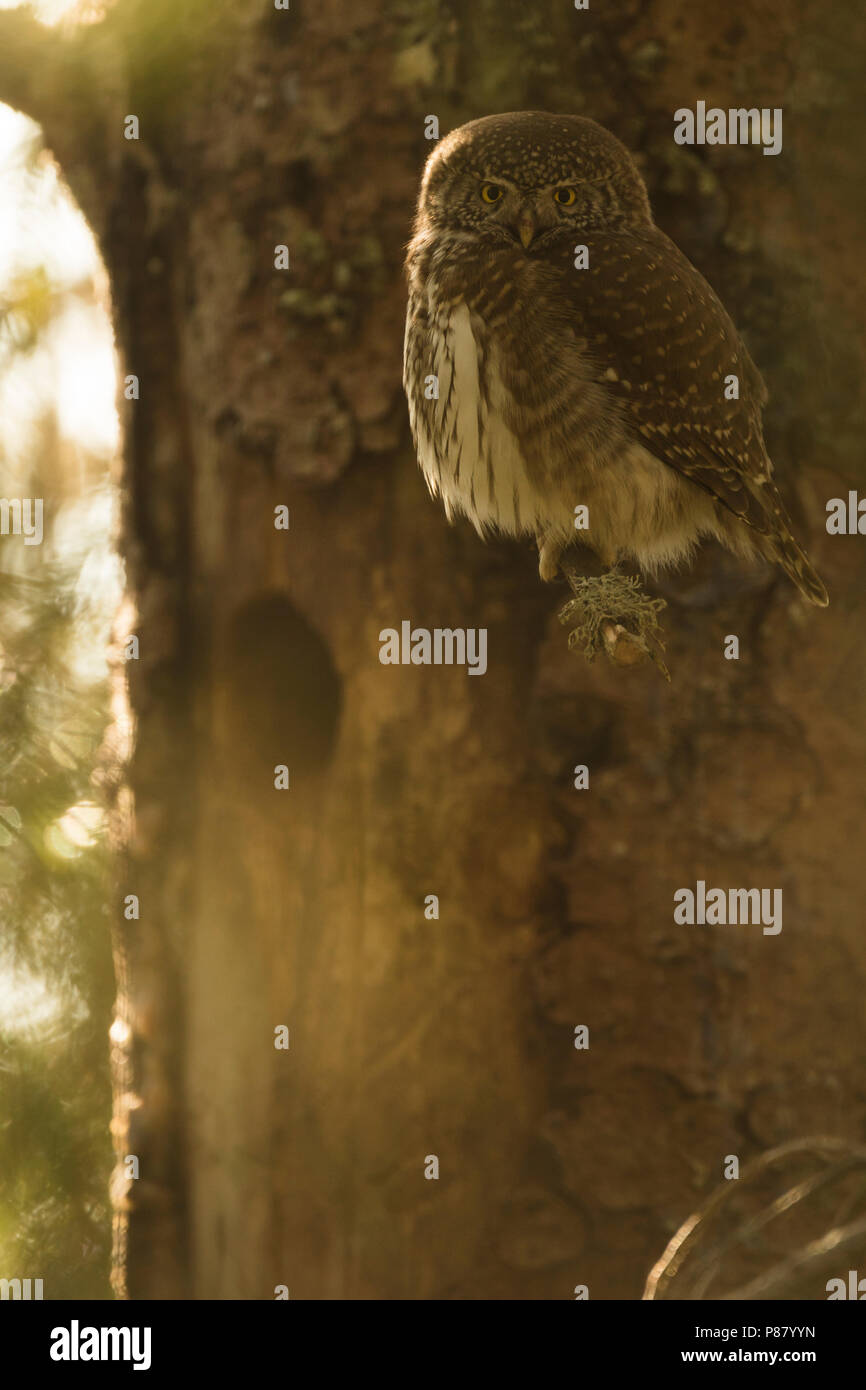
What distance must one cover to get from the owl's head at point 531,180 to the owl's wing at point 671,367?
75 mm

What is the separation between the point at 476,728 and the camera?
215 centimetres

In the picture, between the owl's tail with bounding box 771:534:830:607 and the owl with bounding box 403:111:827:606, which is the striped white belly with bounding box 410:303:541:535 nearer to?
the owl with bounding box 403:111:827:606

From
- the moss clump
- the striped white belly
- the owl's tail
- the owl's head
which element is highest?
the owl's head

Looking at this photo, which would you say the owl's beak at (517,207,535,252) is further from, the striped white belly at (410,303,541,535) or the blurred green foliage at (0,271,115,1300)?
the blurred green foliage at (0,271,115,1300)

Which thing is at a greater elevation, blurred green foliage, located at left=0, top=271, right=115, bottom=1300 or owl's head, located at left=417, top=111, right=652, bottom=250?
owl's head, located at left=417, top=111, right=652, bottom=250

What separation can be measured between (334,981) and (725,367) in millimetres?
1276

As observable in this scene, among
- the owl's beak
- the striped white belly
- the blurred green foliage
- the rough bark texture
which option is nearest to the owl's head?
the owl's beak

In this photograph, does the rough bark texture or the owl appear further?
the rough bark texture

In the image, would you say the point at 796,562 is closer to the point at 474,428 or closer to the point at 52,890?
the point at 474,428

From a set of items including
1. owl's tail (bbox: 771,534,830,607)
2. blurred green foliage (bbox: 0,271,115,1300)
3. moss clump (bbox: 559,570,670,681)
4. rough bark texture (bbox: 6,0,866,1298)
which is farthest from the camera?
blurred green foliage (bbox: 0,271,115,1300)

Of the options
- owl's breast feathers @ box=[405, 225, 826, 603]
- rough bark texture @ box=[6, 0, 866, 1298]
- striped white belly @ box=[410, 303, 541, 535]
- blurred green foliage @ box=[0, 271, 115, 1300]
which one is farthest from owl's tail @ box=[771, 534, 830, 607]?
blurred green foliage @ box=[0, 271, 115, 1300]

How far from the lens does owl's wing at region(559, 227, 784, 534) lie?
158 centimetres

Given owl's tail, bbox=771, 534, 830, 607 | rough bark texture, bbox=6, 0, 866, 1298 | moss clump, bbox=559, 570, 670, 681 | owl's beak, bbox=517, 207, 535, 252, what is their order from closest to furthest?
1. moss clump, bbox=559, 570, 670, 681
2. owl's tail, bbox=771, 534, 830, 607
3. owl's beak, bbox=517, 207, 535, 252
4. rough bark texture, bbox=6, 0, 866, 1298
